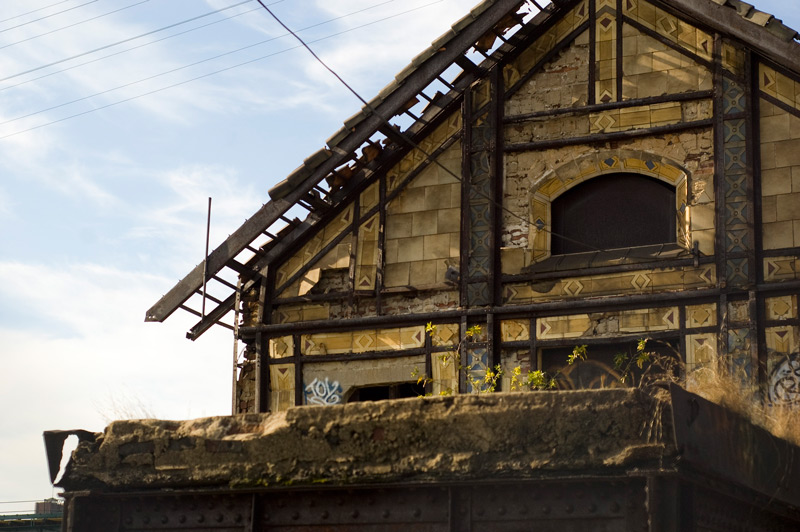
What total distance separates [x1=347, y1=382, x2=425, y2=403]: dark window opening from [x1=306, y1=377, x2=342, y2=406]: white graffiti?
181mm

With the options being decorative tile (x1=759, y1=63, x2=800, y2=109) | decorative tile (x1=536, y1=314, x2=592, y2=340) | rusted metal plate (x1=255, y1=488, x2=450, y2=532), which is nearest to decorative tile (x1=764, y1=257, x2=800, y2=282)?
decorative tile (x1=759, y1=63, x2=800, y2=109)

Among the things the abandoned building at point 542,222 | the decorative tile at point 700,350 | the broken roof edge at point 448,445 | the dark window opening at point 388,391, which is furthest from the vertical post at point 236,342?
the broken roof edge at point 448,445

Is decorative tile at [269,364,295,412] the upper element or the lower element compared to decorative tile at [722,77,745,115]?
lower

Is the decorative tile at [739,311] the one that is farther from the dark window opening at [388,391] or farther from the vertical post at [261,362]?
the vertical post at [261,362]

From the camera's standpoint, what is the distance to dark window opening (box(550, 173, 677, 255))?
14711 millimetres

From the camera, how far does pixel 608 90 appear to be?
1519 centimetres

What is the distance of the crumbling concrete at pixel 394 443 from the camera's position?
6.72m

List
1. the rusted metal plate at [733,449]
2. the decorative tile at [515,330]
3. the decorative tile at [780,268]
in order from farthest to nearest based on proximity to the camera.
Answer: the decorative tile at [515,330] → the decorative tile at [780,268] → the rusted metal plate at [733,449]

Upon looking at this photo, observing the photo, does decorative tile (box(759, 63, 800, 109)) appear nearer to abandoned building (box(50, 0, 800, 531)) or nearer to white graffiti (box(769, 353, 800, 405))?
abandoned building (box(50, 0, 800, 531))

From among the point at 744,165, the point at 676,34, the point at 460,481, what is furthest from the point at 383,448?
the point at 676,34

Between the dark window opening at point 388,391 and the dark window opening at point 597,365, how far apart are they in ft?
5.56

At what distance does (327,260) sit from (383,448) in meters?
8.95

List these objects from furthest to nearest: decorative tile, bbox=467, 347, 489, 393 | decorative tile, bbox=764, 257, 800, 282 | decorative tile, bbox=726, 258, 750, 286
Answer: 1. decorative tile, bbox=467, 347, 489, 393
2. decorative tile, bbox=726, 258, 750, 286
3. decorative tile, bbox=764, 257, 800, 282

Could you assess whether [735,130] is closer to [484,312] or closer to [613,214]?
[613,214]
